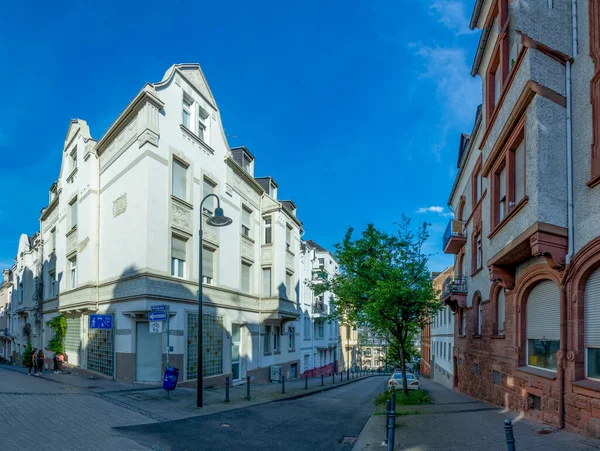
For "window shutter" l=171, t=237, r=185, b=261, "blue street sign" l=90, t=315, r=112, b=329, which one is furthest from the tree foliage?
"window shutter" l=171, t=237, r=185, b=261

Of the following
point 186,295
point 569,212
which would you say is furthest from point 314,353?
point 569,212

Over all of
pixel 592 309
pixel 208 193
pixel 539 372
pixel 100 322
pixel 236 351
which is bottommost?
pixel 236 351

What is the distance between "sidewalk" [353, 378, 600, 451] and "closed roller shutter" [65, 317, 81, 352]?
15.0 metres

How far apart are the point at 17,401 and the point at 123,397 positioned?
2.93 meters

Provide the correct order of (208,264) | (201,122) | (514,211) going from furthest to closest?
(201,122) < (208,264) < (514,211)

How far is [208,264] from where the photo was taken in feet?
70.0

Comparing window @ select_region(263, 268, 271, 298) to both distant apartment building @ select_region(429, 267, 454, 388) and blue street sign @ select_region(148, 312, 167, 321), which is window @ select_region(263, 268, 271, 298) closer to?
distant apartment building @ select_region(429, 267, 454, 388)

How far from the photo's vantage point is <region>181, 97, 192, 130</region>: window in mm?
20358

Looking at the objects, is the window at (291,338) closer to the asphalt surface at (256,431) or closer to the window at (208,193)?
the window at (208,193)

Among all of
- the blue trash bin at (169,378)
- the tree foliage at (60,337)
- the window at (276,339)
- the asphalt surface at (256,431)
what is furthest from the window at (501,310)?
the tree foliage at (60,337)

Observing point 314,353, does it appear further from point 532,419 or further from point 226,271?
point 532,419

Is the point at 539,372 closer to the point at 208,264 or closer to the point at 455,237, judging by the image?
the point at 455,237

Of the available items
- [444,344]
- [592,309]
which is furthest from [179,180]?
[444,344]

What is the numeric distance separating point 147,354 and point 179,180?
6.99m
